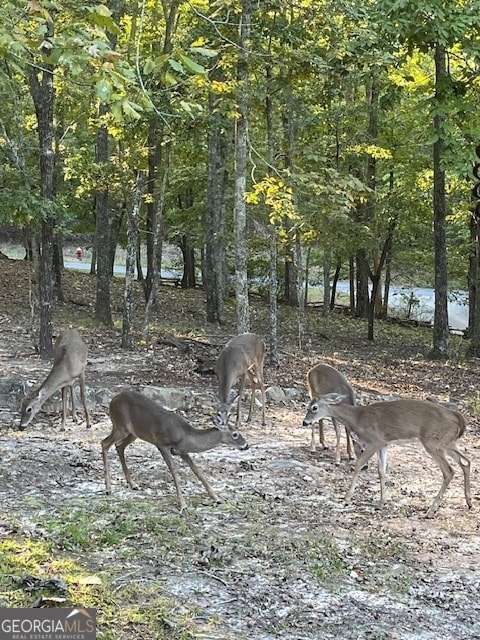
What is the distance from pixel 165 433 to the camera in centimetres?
647

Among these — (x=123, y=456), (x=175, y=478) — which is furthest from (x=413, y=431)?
(x=123, y=456)

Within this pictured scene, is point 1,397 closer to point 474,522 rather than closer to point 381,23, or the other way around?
point 474,522

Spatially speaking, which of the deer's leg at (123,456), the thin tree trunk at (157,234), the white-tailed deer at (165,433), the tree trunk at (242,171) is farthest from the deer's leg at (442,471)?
the thin tree trunk at (157,234)

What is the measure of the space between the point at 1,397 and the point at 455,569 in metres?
5.80

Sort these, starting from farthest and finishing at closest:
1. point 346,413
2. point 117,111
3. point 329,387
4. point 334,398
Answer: point 329,387
point 334,398
point 346,413
point 117,111

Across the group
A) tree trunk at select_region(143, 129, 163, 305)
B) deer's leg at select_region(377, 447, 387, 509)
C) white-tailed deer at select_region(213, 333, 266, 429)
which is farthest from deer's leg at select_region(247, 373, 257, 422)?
tree trunk at select_region(143, 129, 163, 305)

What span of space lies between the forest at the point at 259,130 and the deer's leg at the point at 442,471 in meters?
3.70

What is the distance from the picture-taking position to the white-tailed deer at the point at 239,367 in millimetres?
9031

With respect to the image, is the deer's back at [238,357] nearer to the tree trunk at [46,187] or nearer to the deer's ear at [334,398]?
the deer's ear at [334,398]

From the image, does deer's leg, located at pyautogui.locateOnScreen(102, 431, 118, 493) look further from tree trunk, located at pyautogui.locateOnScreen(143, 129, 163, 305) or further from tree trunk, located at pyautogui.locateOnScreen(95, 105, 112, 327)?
tree trunk, located at pyautogui.locateOnScreen(95, 105, 112, 327)

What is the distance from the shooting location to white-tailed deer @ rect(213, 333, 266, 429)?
9031 mm

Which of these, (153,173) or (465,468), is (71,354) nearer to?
(465,468)

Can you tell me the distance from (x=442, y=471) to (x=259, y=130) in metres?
17.2
